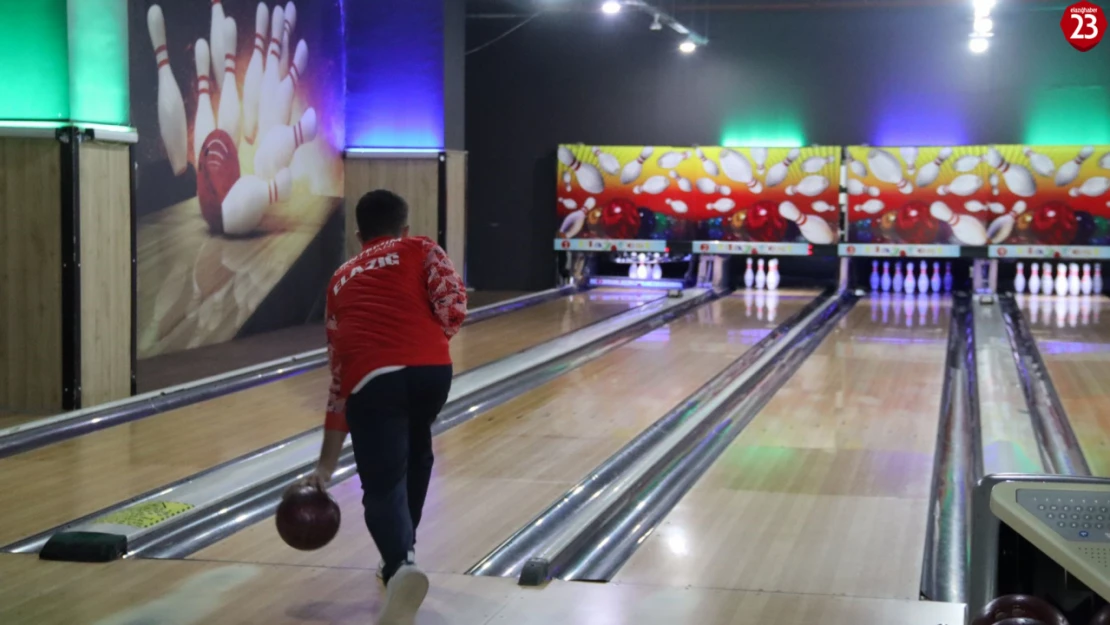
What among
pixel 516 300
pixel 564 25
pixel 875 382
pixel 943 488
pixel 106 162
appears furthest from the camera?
pixel 564 25

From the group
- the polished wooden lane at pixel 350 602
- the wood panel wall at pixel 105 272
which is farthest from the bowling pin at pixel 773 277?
the polished wooden lane at pixel 350 602

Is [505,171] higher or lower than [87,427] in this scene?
higher

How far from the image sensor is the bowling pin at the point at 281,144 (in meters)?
7.86

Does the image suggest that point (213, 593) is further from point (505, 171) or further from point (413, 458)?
point (505, 171)

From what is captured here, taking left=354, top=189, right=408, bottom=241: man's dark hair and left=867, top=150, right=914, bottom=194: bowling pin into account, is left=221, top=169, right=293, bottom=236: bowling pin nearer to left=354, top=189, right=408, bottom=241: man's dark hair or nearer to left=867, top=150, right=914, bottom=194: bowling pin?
left=867, top=150, right=914, bottom=194: bowling pin

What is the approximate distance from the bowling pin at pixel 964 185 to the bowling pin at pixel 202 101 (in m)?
5.67

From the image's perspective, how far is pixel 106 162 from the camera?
5406mm

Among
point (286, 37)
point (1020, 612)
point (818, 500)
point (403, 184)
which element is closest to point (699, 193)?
point (403, 184)

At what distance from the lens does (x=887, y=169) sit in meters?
10.3

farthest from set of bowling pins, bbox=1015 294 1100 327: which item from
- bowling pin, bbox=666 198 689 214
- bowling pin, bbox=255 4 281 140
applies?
bowling pin, bbox=255 4 281 140

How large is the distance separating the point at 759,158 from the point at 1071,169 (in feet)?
7.62

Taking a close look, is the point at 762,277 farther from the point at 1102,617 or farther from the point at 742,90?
the point at 1102,617

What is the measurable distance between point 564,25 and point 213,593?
904cm

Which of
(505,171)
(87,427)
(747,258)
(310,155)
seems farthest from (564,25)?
(87,427)
